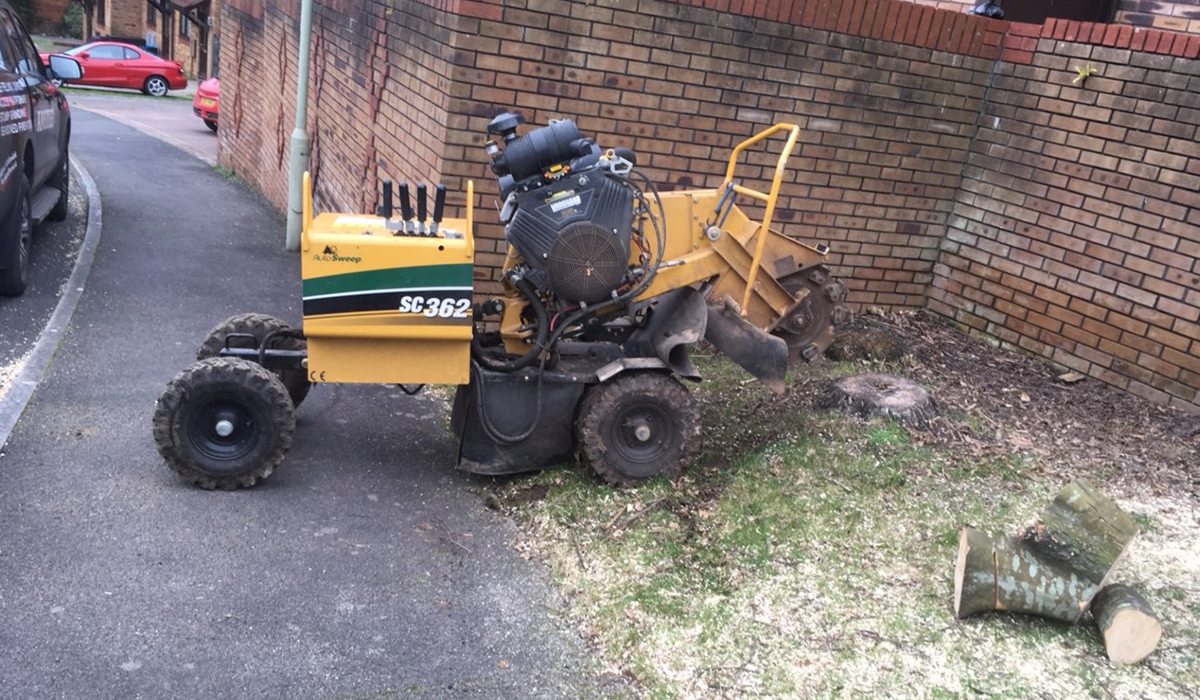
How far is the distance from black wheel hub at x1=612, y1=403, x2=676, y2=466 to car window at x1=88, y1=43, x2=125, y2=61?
Result: 26153mm

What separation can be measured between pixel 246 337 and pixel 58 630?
6.46ft

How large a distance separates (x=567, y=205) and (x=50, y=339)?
4.00 meters

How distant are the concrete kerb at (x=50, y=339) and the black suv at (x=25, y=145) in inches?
14.7

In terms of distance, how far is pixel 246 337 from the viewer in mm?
5277

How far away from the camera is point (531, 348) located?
16.4 feet

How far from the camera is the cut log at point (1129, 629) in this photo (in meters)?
3.69

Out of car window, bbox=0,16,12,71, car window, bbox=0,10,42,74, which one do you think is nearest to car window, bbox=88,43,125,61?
car window, bbox=0,10,42,74

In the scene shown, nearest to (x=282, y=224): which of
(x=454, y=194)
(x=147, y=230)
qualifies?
(x=147, y=230)

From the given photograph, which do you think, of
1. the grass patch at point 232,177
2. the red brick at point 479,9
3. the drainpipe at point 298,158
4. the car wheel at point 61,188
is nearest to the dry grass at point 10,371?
the red brick at point 479,9

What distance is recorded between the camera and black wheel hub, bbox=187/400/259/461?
4.71m

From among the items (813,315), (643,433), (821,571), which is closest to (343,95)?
(813,315)

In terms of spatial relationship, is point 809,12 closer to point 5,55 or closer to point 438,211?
point 438,211

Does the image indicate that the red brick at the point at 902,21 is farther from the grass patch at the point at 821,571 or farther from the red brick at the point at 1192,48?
the grass patch at the point at 821,571

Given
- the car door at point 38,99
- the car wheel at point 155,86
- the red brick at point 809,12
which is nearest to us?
the red brick at point 809,12
